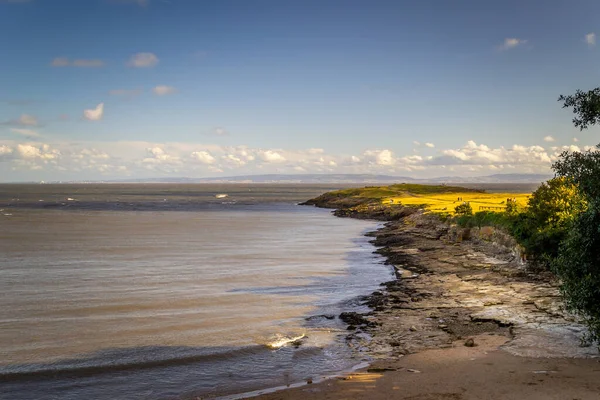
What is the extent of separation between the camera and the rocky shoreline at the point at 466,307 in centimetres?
2144

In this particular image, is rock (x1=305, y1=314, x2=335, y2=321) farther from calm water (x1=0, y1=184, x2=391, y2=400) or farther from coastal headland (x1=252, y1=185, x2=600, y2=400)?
coastal headland (x1=252, y1=185, x2=600, y2=400)

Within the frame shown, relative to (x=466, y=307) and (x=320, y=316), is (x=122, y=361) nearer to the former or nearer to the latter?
(x=320, y=316)

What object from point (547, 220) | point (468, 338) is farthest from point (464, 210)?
point (468, 338)

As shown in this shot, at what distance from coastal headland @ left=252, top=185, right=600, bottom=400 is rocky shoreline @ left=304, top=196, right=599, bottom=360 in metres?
0.05

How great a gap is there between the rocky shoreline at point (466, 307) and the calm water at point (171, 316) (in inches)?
65.5

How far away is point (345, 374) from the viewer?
18719 millimetres

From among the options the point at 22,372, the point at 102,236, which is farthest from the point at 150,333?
the point at 102,236

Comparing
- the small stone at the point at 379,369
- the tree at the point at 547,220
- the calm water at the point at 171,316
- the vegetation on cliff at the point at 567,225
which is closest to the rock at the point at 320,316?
the calm water at the point at 171,316

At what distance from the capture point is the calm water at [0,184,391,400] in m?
19.3

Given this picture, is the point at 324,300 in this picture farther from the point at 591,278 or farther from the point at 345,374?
the point at 591,278

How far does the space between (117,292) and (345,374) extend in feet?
67.0

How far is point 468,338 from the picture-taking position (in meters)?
22.2

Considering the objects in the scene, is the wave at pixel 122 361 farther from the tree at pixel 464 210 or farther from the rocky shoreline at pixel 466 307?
the tree at pixel 464 210

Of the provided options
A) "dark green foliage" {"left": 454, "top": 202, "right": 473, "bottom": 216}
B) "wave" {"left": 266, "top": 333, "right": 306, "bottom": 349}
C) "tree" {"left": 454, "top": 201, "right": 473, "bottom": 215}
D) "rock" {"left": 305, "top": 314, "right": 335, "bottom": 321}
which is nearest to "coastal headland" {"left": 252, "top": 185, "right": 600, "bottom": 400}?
"rock" {"left": 305, "top": 314, "right": 335, "bottom": 321}
